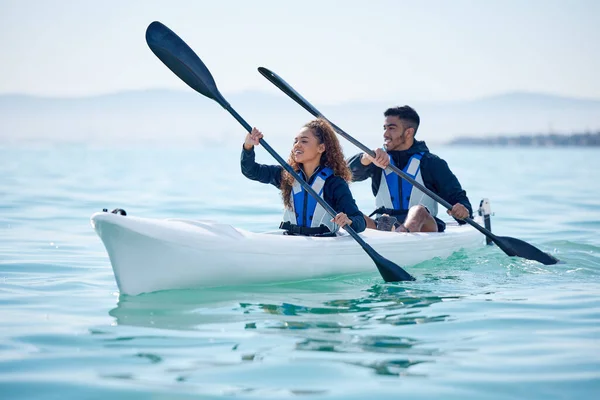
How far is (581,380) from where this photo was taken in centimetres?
327

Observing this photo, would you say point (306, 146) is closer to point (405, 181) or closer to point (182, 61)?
point (182, 61)

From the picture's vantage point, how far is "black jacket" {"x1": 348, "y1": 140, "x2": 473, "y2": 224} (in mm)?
6578

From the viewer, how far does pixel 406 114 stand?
6789mm

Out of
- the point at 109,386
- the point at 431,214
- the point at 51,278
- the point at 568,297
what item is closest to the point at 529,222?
the point at 431,214

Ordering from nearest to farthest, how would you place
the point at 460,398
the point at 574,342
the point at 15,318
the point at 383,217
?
the point at 460,398
the point at 574,342
the point at 15,318
the point at 383,217

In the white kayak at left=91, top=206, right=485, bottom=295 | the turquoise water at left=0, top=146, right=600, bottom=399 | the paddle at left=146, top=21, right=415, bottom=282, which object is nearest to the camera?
the turquoise water at left=0, top=146, right=600, bottom=399

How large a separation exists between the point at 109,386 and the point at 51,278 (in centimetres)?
282

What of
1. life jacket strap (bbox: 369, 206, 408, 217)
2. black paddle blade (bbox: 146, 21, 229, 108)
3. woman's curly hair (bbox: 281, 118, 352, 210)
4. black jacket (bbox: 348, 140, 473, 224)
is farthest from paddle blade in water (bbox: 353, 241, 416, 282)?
black paddle blade (bbox: 146, 21, 229, 108)

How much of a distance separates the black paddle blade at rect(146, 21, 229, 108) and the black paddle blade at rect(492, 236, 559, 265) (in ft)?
8.41

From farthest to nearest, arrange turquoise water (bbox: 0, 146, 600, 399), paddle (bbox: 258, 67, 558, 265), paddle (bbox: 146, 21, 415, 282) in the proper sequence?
paddle (bbox: 258, 67, 558, 265) → paddle (bbox: 146, 21, 415, 282) → turquoise water (bbox: 0, 146, 600, 399)

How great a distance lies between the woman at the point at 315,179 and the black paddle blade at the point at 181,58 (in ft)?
2.05

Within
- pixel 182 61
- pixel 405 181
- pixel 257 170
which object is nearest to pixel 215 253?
pixel 257 170

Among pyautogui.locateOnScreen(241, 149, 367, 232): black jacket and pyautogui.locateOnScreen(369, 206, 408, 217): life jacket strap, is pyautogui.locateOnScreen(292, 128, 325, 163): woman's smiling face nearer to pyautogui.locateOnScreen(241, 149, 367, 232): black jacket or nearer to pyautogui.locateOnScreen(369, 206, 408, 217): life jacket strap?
pyautogui.locateOnScreen(241, 149, 367, 232): black jacket

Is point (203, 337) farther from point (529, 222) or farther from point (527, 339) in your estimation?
point (529, 222)
